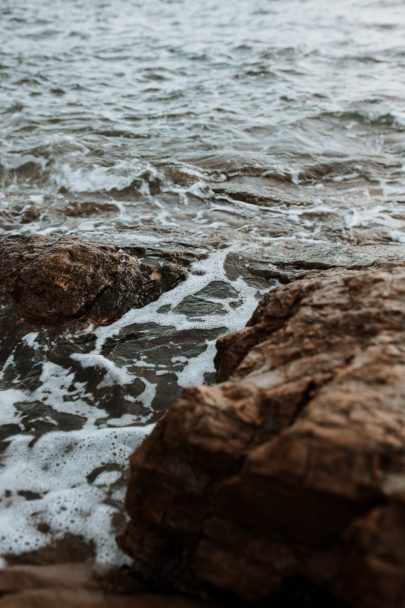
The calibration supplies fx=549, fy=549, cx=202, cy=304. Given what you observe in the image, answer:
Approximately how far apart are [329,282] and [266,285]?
1.63 metres

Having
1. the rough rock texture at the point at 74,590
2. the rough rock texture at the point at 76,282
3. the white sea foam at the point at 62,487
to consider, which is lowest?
the white sea foam at the point at 62,487

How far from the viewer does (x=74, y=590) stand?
2.16 metres

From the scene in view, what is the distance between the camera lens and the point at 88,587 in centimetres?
218

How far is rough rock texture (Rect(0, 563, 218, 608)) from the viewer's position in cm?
206

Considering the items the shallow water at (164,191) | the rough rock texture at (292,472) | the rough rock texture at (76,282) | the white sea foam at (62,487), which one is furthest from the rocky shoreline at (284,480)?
the rough rock texture at (76,282)

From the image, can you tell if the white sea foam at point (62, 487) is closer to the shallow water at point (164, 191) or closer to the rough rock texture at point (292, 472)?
the shallow water at point (164, 191)

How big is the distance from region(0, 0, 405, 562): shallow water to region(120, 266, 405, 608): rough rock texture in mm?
539

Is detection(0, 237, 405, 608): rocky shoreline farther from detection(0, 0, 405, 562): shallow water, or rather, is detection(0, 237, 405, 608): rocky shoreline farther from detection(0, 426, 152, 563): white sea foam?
detection(0, 0, 405, 562): shallow water

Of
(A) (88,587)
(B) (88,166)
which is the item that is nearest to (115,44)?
(B) (88,166)

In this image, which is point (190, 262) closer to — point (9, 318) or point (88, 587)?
point (9, 318)

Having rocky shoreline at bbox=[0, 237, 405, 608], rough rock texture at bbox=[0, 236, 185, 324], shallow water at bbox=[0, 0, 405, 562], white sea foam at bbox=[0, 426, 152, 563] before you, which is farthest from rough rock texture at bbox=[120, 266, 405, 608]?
rough rock texture at bbox=[0, 236, 185, 324]

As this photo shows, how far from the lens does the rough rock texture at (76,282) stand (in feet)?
13.1

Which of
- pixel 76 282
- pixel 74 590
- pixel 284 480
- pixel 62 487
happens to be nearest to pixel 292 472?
pixel 284 480

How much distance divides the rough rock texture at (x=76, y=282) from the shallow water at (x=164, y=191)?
140 millimetres
